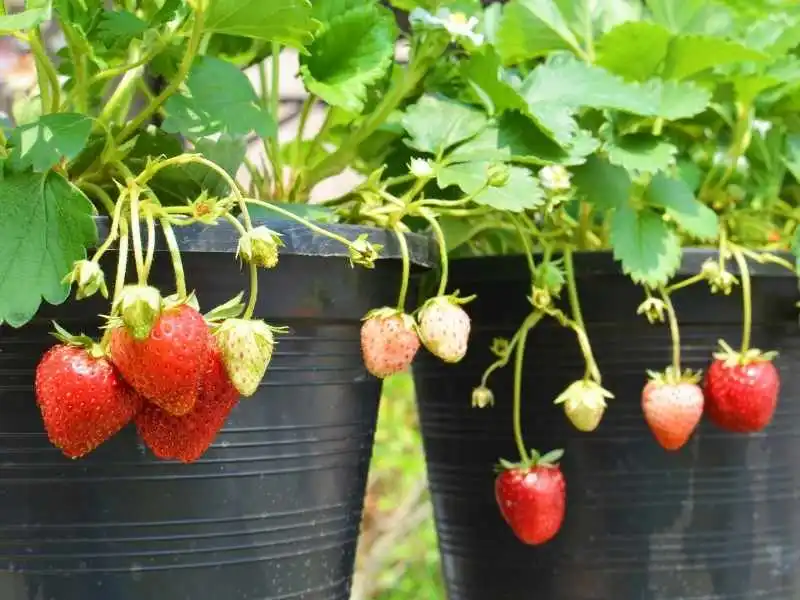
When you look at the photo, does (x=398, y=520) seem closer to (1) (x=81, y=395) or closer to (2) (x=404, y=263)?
(2) (x=404, y=263)

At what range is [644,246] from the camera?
918 mm

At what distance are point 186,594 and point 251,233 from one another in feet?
0.98

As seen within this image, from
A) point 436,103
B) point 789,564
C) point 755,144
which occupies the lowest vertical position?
point 789,564

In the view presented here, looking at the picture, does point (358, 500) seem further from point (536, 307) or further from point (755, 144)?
point (755, 144)

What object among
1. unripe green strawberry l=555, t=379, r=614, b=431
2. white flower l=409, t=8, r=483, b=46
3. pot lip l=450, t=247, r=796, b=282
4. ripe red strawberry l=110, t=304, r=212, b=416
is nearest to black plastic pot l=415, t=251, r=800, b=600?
pot lip l=450, t=247, r=796, b=282

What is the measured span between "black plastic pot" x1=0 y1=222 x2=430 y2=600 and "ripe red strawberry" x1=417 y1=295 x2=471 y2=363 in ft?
0.28

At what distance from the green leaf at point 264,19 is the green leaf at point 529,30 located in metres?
0.34

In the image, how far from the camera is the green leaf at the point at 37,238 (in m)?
0.63

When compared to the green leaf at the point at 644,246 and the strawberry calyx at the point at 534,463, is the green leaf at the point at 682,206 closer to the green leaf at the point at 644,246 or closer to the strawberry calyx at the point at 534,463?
the green leaf at the point at 644,246

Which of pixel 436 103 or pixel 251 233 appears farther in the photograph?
pixel 436 103

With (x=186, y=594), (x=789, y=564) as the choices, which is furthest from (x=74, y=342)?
(x=789, y=564)

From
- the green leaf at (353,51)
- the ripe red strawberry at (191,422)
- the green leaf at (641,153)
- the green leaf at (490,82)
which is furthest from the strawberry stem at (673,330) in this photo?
the ripe red strawberry at (191,422)

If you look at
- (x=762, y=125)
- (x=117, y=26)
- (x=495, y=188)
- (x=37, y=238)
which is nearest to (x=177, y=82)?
(x=117, y=26)

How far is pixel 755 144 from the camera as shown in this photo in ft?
3.76
